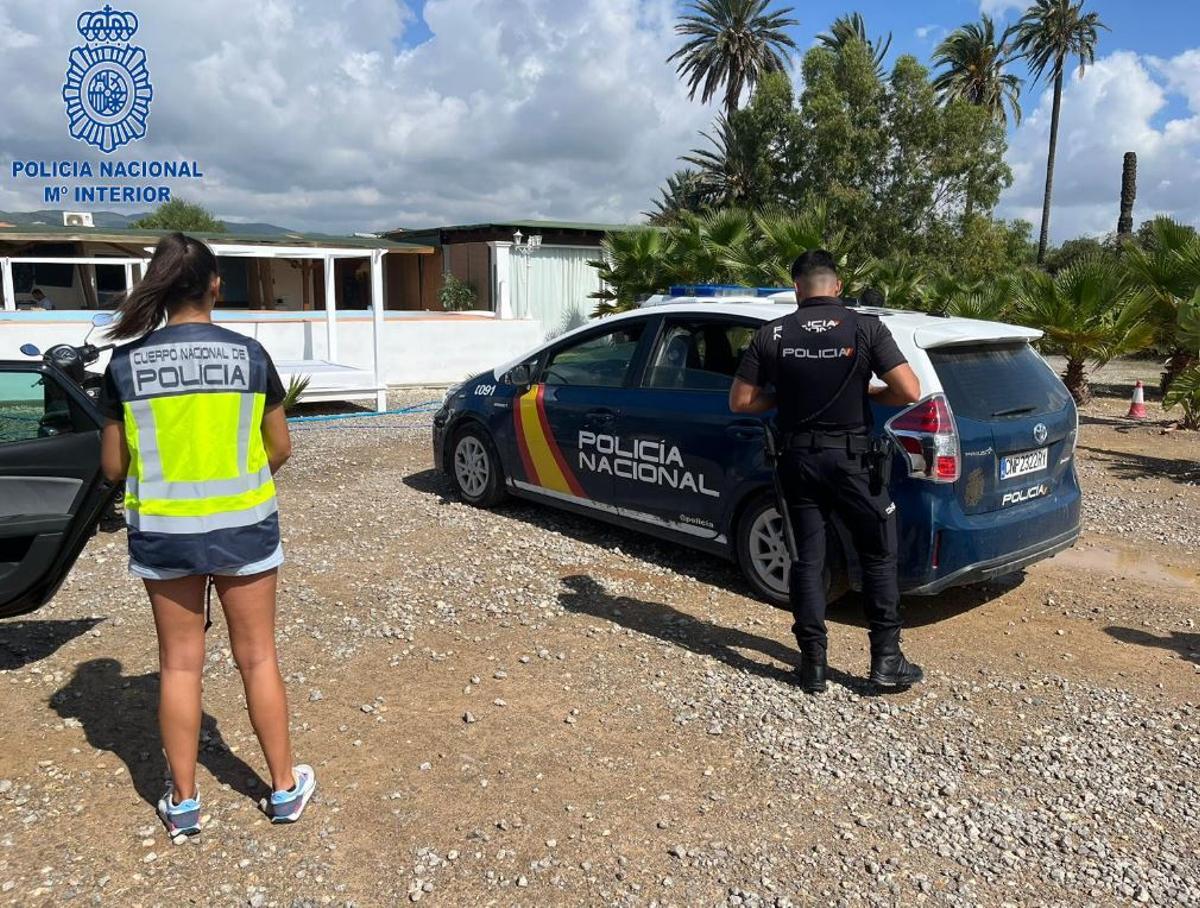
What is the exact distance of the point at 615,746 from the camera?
3.63 m

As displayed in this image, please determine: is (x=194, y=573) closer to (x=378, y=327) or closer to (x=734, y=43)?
(x=378, y=327)

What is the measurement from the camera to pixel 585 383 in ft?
20.6

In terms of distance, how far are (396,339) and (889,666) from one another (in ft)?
41.6

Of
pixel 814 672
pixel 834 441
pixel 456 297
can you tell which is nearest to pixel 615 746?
pixel 814 672

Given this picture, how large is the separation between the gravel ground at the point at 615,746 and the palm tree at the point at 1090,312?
27.4 feet

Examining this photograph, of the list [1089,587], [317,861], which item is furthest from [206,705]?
[1089,587]

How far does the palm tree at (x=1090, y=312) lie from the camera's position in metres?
13.3

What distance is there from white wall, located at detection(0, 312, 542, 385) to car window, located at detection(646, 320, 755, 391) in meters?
9.46

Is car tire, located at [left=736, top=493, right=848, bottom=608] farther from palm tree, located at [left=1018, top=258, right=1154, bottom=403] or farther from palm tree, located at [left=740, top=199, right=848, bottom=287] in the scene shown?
palm tree, located at [left=1018, top=258, right=1154, bottom=403]

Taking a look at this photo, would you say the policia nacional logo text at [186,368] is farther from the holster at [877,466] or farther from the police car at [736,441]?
the police car at [736,441]

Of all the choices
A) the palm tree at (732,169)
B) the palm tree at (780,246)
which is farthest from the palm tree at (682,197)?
the palm tree at (780,246)

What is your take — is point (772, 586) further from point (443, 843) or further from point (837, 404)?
point (443, 843)

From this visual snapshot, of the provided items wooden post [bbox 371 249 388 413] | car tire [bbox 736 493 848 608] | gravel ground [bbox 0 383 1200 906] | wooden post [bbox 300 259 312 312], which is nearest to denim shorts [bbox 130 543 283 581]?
gravel ground [bbox 0 383 1200 906]

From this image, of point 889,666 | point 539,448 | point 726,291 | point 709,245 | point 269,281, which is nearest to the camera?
point 889,666
